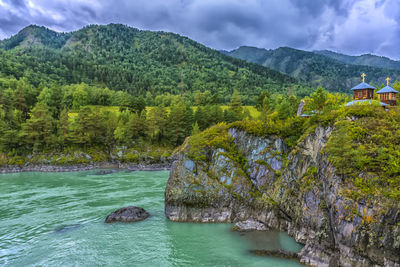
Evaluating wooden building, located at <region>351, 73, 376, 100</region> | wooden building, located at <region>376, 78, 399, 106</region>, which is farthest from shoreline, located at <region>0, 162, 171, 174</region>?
wooden building, located at <region>376, 78, 399, 106</region>

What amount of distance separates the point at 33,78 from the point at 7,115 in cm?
6993

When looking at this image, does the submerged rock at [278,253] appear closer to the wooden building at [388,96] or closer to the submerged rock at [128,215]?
the submerged rock at [128,215]

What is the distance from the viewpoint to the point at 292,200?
19.7 m

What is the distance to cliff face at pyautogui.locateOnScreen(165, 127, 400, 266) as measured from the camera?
13.3m

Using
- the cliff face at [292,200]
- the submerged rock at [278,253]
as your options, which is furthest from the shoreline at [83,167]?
the submerged rock at [278,253]

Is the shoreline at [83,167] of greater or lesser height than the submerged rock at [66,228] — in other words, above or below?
above

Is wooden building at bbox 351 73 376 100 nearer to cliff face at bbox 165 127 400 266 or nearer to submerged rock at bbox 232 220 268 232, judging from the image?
cliff face at bbox 165 127 400 266

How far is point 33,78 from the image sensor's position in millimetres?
121938

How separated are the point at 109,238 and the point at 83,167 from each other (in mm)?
41200

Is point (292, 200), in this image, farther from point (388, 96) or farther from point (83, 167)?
point (83, 167)

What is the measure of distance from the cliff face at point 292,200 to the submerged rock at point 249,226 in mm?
698

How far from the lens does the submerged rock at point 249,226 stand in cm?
2003

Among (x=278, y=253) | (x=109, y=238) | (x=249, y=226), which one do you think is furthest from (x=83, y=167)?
(x=278, y=253)

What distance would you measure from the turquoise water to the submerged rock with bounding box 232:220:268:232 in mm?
673
